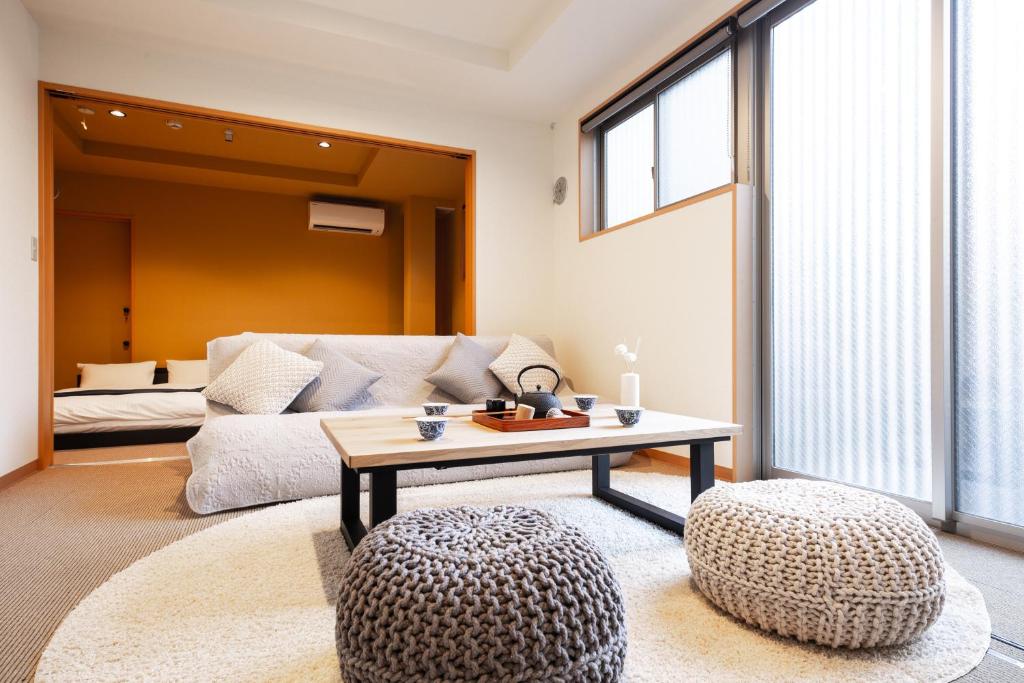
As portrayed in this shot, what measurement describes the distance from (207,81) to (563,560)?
3902 millimetres

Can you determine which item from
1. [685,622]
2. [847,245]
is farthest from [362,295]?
[685,622]

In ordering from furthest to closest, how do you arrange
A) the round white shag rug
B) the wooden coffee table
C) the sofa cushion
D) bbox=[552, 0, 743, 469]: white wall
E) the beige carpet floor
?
the sofa cushion < bbox=[552, 0, 743, 469]: white wall < the wooden coffee table < the beige carpet floor < the round white shag rug

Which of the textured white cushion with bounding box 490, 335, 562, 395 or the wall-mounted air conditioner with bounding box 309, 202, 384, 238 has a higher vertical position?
the wall-mounted air conditioner with bounding box 309, 202, 384, 238

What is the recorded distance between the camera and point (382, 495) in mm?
1639

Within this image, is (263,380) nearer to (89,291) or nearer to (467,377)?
(467,377)

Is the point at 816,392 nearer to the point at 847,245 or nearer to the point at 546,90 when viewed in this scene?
the point at 847,245

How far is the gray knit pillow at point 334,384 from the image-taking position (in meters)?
3.14

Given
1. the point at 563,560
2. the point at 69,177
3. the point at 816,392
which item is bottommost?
the point at 563,560

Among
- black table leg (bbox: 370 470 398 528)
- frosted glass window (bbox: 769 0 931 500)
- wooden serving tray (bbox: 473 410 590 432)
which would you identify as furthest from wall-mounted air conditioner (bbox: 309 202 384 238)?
black table leg (bbox: 370 470 398 528)

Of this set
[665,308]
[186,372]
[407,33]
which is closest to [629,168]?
[665,308]

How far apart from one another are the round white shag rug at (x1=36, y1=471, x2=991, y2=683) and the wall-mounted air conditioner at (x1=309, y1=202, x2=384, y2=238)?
498cm

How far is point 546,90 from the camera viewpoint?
418 centimetres

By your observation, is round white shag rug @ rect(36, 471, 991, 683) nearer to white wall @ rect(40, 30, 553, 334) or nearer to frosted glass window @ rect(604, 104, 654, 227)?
frosted glass window @ rect(604, 104, 654, 227)

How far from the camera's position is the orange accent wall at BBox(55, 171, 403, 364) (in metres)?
6.09
